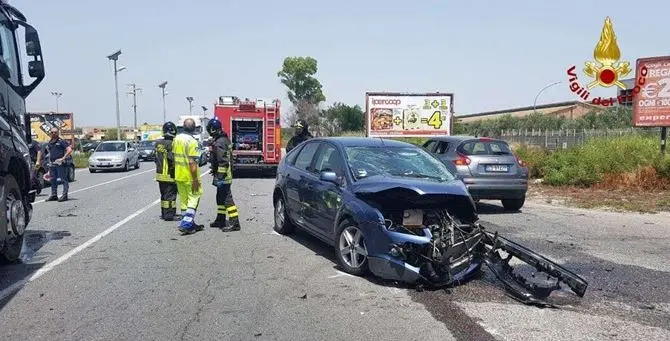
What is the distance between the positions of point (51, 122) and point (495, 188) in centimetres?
3129

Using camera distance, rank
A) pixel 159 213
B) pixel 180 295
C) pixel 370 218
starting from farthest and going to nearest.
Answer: pixel 159 213, pixel 370 218, pixel 180 295

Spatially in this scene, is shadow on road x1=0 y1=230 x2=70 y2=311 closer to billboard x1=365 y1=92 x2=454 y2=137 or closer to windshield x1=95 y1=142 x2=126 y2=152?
billboard x1=365 y1=92 x2=454 y2=137

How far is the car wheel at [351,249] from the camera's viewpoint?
632 cm

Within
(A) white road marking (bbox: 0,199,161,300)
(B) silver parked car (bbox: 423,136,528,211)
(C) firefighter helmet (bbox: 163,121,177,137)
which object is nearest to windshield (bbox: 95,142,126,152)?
(A) white road marking (bbox: 0,199,161,300)

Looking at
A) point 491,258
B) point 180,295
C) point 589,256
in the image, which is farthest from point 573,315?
point 180,295

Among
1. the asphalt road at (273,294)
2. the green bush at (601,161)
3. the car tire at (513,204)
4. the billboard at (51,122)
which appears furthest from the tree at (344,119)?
the asphalt road at (273,294)

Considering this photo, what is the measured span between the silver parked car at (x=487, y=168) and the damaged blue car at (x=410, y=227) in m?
3.95

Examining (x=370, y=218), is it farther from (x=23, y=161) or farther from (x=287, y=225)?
(x=23, y=161)

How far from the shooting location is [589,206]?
12906mm

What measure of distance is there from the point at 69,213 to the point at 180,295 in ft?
23.3

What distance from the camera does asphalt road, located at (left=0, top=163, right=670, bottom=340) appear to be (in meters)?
4.71

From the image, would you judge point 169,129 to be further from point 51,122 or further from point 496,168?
point 51,122

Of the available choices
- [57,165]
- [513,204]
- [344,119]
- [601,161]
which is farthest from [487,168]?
[344,119]

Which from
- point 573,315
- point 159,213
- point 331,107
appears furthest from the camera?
point 331,107
